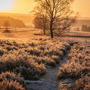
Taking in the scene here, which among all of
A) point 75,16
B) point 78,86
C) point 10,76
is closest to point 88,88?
point 78,86

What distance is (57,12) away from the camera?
20.2m

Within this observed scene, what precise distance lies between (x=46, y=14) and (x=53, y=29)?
3.25 meters

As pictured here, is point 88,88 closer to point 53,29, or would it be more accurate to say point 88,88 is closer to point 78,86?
point 78,86

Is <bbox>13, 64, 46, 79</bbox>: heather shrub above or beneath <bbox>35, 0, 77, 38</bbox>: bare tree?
beneath

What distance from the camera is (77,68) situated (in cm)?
553

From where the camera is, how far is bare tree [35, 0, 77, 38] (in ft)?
63.8

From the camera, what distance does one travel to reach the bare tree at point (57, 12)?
19.5 m

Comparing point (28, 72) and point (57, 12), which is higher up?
point (57, 12)

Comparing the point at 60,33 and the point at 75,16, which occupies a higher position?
the point at 75,16

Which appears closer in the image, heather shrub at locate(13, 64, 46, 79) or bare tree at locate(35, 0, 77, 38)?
heather shrub at locate(13, 64, 46, 79)

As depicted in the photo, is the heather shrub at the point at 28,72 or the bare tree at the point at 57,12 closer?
the heather shrub at the point at 28,72

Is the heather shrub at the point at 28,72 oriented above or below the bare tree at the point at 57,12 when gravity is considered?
below

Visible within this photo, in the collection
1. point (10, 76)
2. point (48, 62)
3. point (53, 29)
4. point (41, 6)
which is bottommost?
point (48, 62)

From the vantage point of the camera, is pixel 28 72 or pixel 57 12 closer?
pixel 28 72
